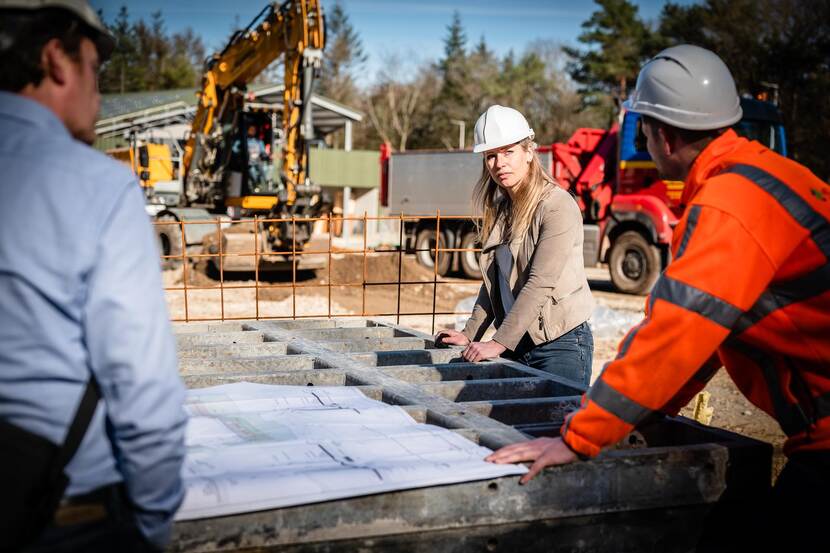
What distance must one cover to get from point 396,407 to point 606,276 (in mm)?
16937

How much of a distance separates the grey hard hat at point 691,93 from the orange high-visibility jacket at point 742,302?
74 mm

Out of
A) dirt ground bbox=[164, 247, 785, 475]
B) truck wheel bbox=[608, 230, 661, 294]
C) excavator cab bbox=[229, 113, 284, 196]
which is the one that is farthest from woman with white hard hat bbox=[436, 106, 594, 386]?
excavator cab bbox=[229, 113, 284, 196]

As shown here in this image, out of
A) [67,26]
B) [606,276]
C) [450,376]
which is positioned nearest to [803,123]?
[606,276]

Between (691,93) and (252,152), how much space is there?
1443cm

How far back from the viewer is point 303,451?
7.87 feet

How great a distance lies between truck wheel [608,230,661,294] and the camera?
569 inches

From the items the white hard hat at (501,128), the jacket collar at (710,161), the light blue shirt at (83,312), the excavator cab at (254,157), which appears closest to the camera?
the light blue shirt at (83,312)

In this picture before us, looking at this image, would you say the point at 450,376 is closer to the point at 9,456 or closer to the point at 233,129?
the point at 9,456

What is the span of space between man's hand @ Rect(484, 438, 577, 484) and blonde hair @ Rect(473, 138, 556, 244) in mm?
1540

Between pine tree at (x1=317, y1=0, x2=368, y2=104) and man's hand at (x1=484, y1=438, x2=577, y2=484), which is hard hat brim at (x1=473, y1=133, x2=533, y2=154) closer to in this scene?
man's hand at (x1=484, y1=438, x2=577, y2=484)

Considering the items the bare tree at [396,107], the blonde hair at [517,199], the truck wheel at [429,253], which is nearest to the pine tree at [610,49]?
the bare tree at [396,107]

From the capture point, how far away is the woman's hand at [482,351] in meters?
3.65

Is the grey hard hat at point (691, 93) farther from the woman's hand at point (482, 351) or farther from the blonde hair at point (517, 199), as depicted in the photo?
the woman's hand at point (482, 351)

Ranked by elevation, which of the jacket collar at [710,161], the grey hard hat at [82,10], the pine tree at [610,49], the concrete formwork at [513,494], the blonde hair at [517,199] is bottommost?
the concrete formwork at [513,494]
